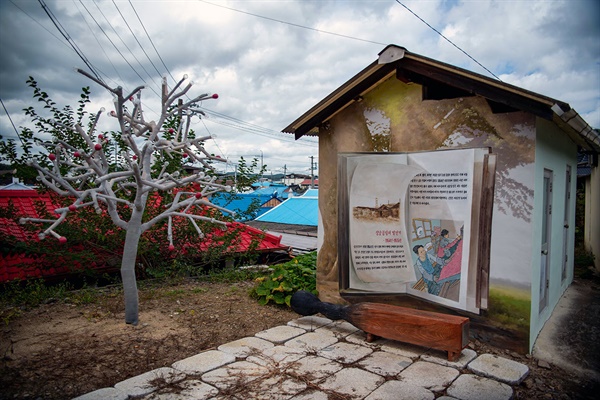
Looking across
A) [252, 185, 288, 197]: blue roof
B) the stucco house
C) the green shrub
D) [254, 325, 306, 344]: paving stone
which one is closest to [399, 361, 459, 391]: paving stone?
the stucco house

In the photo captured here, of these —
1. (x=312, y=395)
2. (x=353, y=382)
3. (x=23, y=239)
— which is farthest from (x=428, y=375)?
(x=23, y=239)

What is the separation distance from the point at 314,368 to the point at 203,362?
1.19 meters

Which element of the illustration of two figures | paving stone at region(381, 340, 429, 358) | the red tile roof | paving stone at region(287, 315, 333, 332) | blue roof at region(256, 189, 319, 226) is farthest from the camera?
blue roof at region(256, 189, 319, 226)

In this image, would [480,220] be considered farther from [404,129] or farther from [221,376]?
[221,376]

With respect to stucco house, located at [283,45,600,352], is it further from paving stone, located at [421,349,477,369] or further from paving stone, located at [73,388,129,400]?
paving stone, located at [73,388,129,400]

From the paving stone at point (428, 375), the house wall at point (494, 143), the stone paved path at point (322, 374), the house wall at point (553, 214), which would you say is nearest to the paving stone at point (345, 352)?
the stone paved path at point (322, 374)

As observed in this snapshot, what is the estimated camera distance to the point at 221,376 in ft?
12.7

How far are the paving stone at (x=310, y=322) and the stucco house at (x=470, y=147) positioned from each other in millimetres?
500

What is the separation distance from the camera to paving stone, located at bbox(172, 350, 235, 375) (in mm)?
4016

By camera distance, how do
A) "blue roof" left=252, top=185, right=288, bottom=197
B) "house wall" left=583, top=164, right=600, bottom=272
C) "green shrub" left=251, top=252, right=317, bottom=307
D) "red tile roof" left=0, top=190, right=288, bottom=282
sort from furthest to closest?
"blue roof" left=252, top=185, right=288, bottom=197 < "house wall" left=583, top=164, right=600, bottom=272 < "red tile roof" left=0, top=190, right=288, bottom=282 < "green shrub" left=251, top=252, right=317, bottom=307

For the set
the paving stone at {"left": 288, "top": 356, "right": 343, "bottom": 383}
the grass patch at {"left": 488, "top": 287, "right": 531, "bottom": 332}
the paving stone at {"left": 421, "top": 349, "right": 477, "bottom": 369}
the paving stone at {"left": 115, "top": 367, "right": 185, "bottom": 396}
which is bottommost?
the paving stone at {"left": 115, "top": 367, "right": 185, "bottom": 396}

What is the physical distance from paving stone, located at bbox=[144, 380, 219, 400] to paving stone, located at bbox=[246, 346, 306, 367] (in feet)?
2.36

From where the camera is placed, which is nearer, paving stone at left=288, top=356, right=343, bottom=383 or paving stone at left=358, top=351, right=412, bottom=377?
paving stone at left=288, top=356, right=343, bottom=383

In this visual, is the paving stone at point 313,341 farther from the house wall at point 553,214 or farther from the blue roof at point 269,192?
the blue roof at point 269,192
